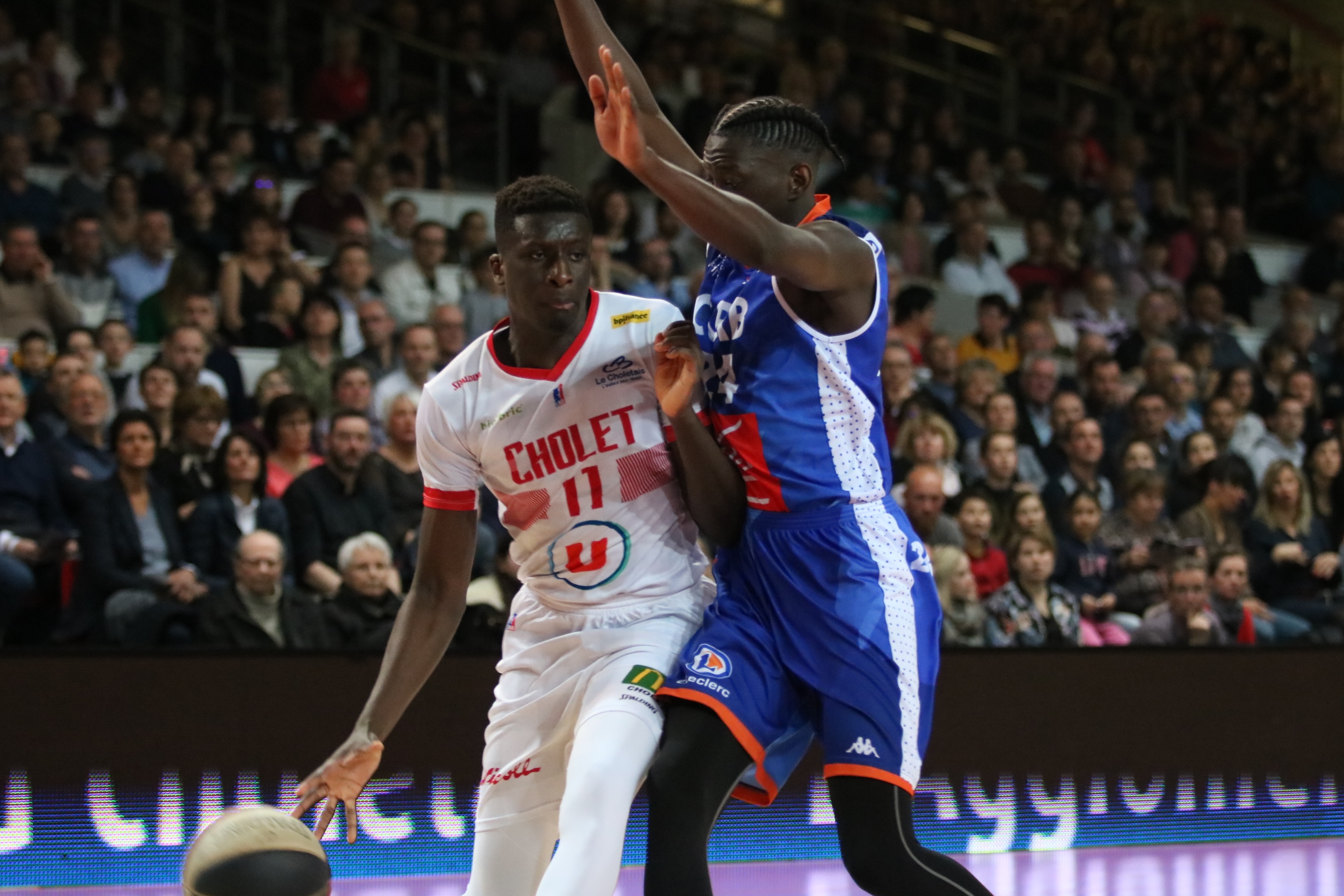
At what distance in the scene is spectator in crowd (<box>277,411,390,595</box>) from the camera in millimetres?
6637

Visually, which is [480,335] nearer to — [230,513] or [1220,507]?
[230,513]

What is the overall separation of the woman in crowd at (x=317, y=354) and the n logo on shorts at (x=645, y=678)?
15.3 feet

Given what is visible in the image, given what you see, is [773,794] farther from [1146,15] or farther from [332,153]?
[1146,15]

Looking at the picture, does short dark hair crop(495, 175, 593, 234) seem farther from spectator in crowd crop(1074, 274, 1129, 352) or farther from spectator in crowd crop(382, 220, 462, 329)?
spectator in crowd crop(1074, 274, 1129, 352)

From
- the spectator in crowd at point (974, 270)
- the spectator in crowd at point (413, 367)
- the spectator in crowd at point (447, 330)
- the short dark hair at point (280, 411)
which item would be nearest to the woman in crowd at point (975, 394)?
the spectator in crowd at point (974, 270)

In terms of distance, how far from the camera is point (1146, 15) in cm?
1542

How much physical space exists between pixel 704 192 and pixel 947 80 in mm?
11329

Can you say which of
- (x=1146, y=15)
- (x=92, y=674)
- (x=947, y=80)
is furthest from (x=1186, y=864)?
(x=1146, y=15)

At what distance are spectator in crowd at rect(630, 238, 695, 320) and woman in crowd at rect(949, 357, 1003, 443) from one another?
1591mm

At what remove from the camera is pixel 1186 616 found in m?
7.07

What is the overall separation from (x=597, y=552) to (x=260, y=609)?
3047 mm

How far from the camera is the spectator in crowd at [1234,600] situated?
7305mm

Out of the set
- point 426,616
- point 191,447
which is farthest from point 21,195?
point 426,616

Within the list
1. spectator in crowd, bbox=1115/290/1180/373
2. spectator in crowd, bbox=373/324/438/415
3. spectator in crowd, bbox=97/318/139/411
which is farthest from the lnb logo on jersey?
spectator in crowd, bbox=1115/290/1180/373
